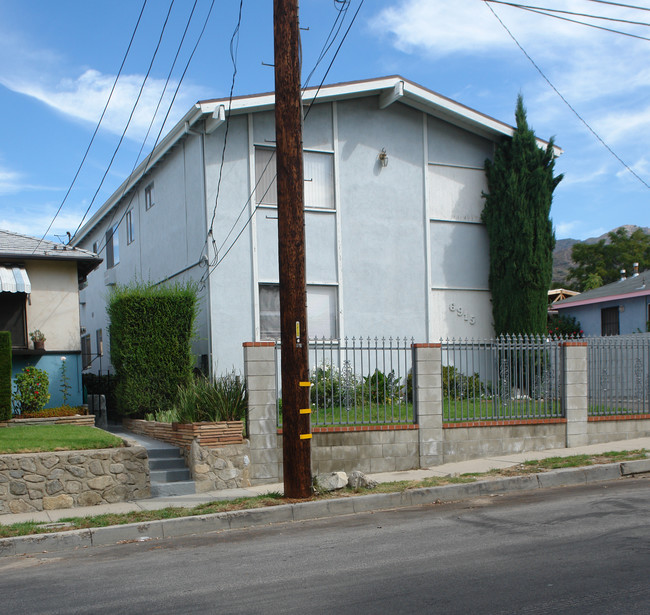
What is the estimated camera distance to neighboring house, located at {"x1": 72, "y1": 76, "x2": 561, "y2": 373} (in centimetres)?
1614

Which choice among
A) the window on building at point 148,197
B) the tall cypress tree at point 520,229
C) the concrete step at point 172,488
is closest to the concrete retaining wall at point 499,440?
the concrete step at point 172,488

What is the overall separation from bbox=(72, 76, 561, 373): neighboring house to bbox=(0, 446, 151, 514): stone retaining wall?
5647mm

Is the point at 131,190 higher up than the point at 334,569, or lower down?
higher up

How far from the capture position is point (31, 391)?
13.6m

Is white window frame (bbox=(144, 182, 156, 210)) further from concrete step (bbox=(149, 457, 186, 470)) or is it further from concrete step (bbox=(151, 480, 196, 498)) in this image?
concrete step (bbox=(151, 480, 196, 498))

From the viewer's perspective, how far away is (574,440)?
1334cm

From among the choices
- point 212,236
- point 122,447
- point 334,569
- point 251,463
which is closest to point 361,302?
point 212,236

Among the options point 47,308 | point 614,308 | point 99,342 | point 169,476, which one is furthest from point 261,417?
point 614,308

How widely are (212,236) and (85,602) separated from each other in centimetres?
1107

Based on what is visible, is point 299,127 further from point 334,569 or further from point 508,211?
point 508,211

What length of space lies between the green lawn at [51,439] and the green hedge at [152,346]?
1812mm

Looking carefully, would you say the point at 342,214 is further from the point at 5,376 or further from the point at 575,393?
the point at 5,376

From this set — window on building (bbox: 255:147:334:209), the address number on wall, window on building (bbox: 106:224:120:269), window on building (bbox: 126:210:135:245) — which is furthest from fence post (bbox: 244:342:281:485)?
window on building (bbox: 106:224:120:269)

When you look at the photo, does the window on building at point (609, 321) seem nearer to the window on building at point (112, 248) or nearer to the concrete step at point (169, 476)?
the window on building at point (112, 248)
